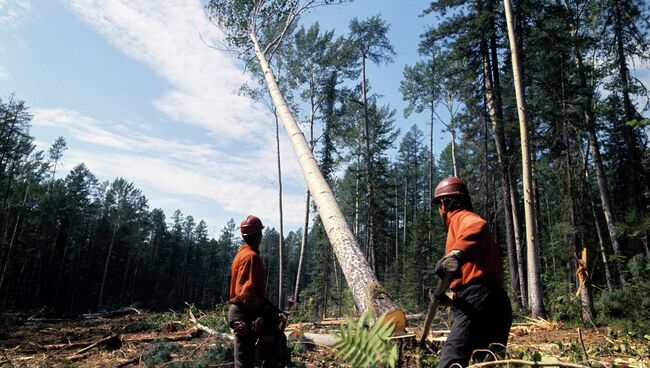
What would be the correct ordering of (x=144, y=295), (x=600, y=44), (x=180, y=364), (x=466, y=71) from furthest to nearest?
(x=144, y=295) < (x=600, y=44) < (x=466, y=71) < (x=180, y=364)

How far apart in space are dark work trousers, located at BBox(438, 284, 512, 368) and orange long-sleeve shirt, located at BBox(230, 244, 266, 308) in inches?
86.7

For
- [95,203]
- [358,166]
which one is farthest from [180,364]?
[95,203]

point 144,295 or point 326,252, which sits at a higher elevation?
point 326,252

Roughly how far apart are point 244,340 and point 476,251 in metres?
2.83

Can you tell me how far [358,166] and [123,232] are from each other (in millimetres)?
38186

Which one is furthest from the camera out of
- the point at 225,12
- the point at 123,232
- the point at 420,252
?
the point at 123,232

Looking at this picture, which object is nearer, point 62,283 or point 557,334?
point 557,334

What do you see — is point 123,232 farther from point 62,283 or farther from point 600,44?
point 600,44

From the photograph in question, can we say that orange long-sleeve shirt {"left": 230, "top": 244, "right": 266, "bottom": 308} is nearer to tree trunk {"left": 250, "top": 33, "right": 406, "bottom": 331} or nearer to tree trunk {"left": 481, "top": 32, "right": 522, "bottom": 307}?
tree trunk {"left": 250, "top": 33, "right": 406, "bottom": 331}

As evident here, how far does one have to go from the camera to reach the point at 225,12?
36.3 feet

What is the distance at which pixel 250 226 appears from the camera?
430 cm

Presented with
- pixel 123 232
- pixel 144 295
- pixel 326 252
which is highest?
pixel 123 232

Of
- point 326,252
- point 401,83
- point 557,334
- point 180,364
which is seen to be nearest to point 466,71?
point 557,334

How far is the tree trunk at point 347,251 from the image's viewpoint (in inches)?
127
